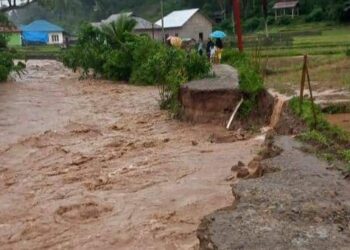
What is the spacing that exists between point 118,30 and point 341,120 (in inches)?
789

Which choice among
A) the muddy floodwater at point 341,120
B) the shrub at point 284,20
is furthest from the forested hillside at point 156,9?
the muddy floodwater at point 341,120

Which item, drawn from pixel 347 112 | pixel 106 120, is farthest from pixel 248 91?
pixel 106 120

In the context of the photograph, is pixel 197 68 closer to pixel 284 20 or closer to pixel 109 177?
pixel 109 177

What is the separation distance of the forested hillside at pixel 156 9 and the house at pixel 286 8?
2.86 ft

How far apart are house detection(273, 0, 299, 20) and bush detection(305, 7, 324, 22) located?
11.1 feet

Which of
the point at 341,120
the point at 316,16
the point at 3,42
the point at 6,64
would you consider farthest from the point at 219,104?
the point at 316,16

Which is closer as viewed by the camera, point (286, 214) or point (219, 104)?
point (286, 214)

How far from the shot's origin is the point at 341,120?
40.4ft

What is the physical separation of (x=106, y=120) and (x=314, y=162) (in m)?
9.65

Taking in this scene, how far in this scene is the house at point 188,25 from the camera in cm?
5844

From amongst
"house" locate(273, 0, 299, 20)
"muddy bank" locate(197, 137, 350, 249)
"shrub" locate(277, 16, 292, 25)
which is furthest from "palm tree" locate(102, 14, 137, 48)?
"house" locate(273, 0, 299, 20)

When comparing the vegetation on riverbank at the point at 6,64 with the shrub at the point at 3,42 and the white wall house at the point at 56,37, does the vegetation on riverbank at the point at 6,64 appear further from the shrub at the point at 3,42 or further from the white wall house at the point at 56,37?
the white wall house at the point at 56,37

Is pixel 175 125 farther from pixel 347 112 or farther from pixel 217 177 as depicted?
pixel 217 177

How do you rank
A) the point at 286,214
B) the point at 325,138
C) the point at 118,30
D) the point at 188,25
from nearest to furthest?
the point at 286,214, the point at 325,138, the point at 118,30, the point at 188,25
